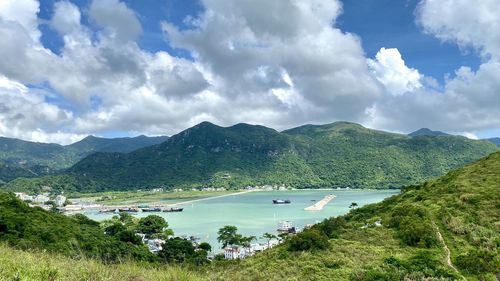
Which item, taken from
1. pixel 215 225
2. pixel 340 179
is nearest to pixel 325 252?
pixel 215 225

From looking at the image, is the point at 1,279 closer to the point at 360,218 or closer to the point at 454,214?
the point at 454,214

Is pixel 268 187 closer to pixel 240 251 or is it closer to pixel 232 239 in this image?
pixel 232 239

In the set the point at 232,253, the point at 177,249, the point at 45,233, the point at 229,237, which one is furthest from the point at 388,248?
the point at 229,237

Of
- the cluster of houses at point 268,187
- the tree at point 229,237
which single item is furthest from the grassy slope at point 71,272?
the cluster of houses at point 268,187

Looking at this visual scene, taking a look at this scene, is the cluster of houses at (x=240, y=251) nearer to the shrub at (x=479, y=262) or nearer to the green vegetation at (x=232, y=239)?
the green vegetation at (x=232, y=239)

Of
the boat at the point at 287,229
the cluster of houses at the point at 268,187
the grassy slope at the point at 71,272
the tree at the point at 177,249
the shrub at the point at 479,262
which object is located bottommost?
the boat at the point at 287,229

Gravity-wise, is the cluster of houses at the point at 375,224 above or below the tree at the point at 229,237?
above

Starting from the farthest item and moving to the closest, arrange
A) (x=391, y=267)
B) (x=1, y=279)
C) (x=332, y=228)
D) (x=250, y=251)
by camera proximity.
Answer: (x=250, y=251) < (x=332, y=228) < (x=391, y=267) < (x=1, y=279)

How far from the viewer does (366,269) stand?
591 inches

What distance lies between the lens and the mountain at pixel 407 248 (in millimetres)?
14805

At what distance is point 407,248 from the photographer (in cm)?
1823

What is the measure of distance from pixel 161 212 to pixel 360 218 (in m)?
77.6

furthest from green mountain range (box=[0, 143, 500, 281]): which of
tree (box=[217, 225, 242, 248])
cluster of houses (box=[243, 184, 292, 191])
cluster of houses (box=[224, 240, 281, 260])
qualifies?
cluster of houses (box=[243, 184, 292, 191])

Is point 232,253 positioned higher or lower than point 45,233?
lower
